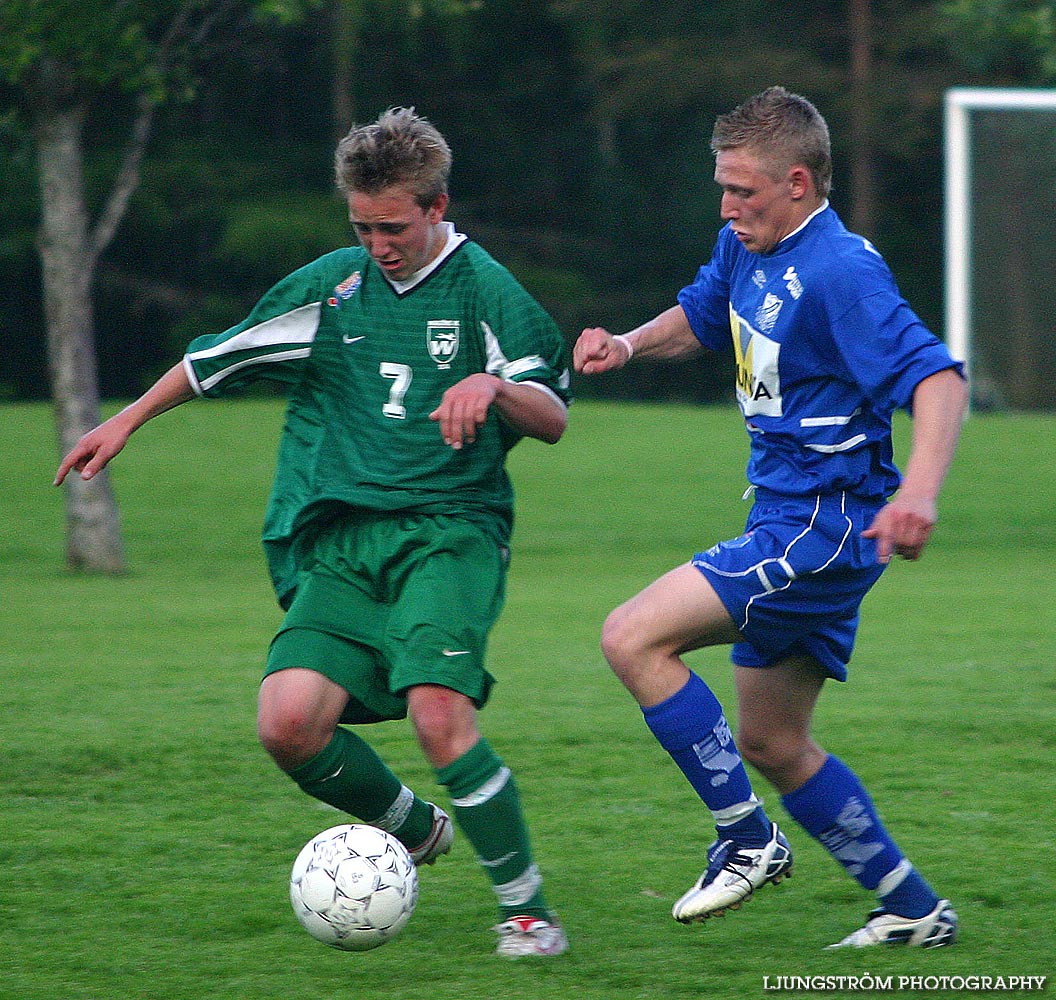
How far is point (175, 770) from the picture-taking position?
5.86 meters

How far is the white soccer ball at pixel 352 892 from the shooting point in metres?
3.78

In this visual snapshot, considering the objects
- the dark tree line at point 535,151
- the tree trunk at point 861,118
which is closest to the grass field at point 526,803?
the tree trunk at point 861,118

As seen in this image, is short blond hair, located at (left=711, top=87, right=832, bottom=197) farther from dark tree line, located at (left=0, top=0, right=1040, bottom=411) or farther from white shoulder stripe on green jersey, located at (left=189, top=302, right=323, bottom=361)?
dark tree line, located at (left=0, top=0, right=1040, bottom=411)

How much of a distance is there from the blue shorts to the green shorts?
56 cm

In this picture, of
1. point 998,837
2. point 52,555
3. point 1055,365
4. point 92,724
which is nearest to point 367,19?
point 1055,365

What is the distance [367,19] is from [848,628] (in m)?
27.0

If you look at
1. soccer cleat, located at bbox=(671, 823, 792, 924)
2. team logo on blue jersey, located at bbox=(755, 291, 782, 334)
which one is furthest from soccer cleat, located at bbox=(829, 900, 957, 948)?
team logo on blue jersey, located at bbox=(755, 291, 782, 334)

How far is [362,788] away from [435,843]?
1.22ft

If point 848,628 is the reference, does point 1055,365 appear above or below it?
below

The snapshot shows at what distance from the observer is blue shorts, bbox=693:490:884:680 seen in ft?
12.0

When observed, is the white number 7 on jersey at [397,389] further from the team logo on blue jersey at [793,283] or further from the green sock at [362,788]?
the team logo on blue jersey at [793,283]

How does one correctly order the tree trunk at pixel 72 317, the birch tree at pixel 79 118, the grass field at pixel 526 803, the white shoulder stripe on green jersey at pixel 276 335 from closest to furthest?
the grass field at pixel 526 803, the white shoulder stripe on green jersey at pixel 276 335, the birch tree at pixel 79 118, the tree trunk at pixel 72 317

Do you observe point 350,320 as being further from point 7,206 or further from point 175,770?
point 7,206

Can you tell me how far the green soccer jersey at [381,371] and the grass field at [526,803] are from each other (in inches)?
37.3
